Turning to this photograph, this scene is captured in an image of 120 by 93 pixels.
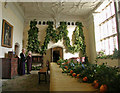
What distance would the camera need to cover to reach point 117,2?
6.68m

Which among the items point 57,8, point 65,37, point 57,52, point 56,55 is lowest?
point 56,55

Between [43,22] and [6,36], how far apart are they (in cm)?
523

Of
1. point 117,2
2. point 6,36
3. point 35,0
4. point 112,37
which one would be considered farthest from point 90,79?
point 35,0

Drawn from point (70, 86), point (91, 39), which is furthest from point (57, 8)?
point (70, 86)

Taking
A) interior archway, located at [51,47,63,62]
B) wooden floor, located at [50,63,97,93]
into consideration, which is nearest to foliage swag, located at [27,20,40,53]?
interior archway, located at [51,47,63,62]

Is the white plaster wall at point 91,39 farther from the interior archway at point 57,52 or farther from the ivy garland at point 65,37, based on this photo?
the interior archway at point 57,52

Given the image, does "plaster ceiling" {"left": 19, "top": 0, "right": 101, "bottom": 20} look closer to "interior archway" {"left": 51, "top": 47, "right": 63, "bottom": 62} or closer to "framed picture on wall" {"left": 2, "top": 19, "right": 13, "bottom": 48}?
"framed picture on wall" {"left": 2, "top": 19, "right": 13, "bottom": 48}

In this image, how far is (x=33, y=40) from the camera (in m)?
10.4

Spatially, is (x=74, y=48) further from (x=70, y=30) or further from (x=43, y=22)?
(x=43, y=22)

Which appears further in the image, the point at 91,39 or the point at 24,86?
the point at 91,39

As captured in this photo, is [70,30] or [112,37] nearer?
[112,37]

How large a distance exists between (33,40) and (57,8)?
405 centimetres

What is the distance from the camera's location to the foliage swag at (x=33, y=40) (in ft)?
33.9

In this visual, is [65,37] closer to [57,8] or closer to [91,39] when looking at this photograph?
[91,39]
